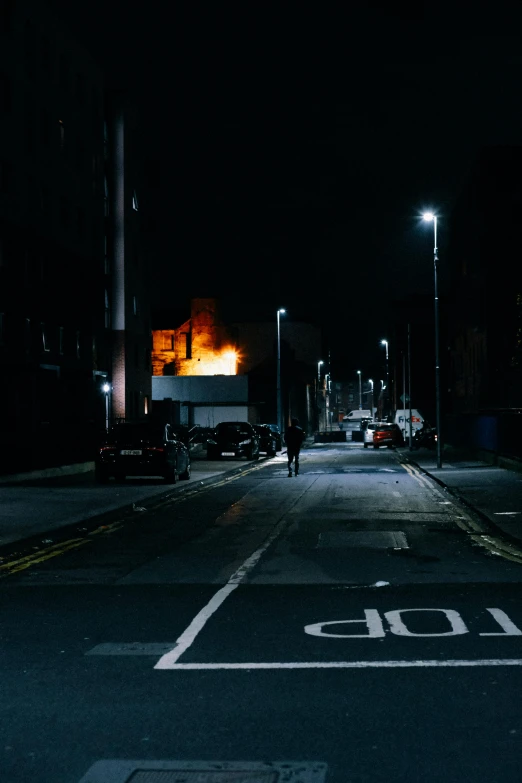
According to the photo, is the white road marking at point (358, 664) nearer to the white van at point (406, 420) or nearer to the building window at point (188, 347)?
the white van at point (406, 420)

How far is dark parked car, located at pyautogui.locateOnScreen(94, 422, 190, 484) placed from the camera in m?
28.5

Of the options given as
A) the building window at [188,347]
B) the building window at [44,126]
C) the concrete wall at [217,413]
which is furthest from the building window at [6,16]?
the building window at [188,347]

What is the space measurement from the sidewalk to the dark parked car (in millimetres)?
7413

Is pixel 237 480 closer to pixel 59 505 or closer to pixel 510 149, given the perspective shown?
pixel 59 505

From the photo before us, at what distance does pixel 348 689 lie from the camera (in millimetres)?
6504

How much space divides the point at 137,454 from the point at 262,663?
70.6 ft

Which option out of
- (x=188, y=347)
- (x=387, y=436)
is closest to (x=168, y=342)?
(x=188, y=347)

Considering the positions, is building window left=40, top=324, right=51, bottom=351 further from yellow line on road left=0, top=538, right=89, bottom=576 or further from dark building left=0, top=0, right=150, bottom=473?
yellow line on road left=0, top=538, right=89, bottom=576

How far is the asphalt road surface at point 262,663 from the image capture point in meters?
5.13

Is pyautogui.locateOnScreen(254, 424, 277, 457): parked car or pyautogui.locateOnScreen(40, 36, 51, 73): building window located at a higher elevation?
pyautogui.locateOnScreen(40, 36, 51, 73): building window

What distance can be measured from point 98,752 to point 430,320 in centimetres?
12642

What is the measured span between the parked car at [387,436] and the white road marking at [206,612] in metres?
52.3

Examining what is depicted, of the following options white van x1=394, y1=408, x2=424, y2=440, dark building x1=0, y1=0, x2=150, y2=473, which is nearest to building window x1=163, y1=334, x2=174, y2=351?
white van x1=394, y1=408, x2=424, y2=440

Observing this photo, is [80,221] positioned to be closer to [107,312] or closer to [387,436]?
[107,312]
